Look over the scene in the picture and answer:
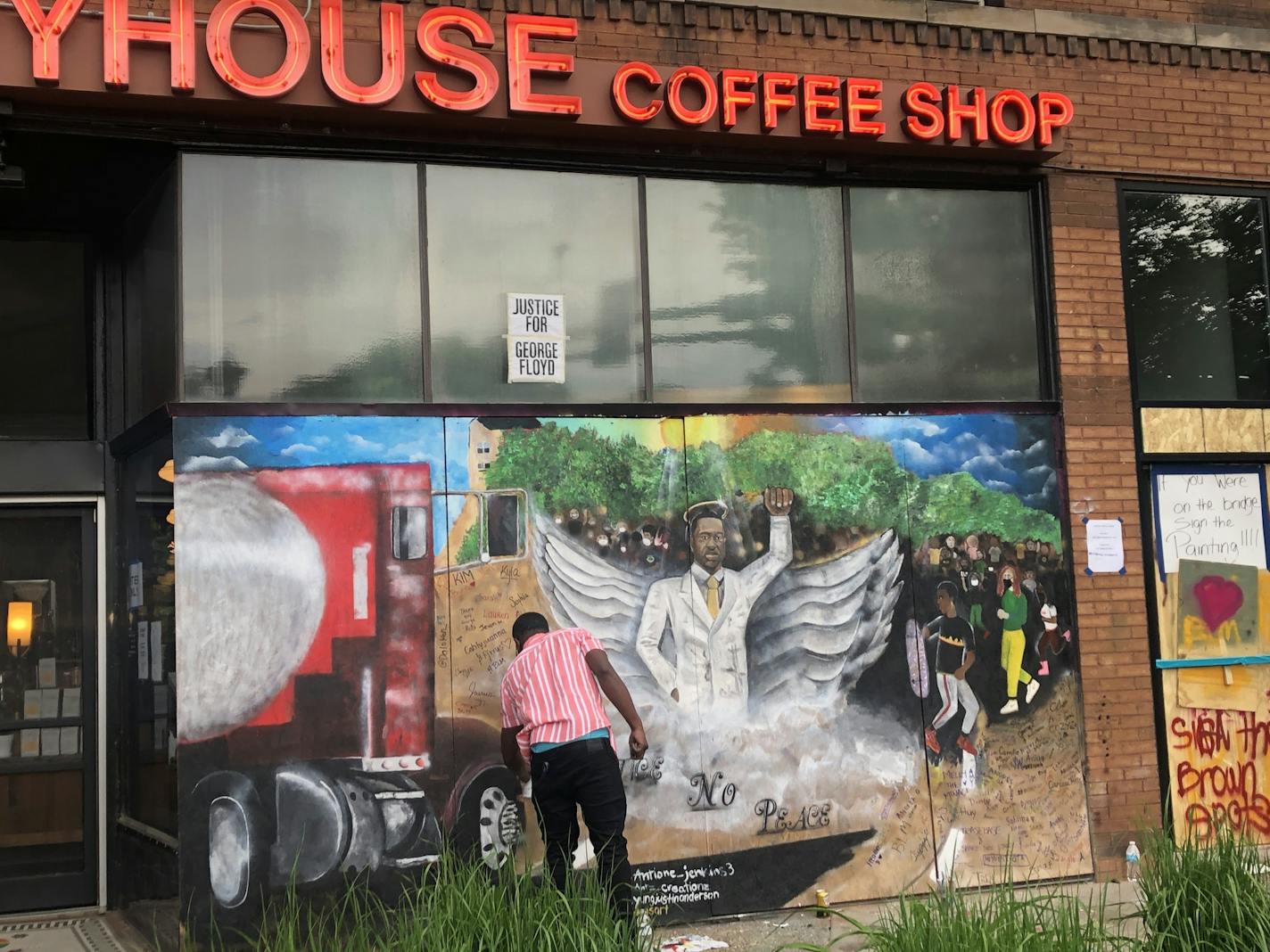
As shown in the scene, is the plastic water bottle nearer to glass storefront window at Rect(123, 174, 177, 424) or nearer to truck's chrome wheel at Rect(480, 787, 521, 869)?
truck's chrome wheel at Rect(480, 787, 521, 869)

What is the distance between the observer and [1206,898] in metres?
5.24

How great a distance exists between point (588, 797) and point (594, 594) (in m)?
1.52

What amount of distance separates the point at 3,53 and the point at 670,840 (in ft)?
18.1

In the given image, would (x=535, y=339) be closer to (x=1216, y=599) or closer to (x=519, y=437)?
(x=519, y=437)

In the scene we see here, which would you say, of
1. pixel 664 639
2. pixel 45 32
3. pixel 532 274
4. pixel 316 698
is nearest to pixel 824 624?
pixel 664 639

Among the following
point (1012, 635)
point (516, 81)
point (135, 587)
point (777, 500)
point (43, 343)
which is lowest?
point (1012, 635)

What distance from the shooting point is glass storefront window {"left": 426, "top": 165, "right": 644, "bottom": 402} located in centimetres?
771

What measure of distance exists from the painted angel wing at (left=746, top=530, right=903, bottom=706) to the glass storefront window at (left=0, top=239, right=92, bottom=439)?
4530 mm

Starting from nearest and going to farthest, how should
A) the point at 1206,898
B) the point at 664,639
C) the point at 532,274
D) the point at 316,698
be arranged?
the point at 1206,898 < the point at 316,698 < the point at 664,639 < the point at 532,274

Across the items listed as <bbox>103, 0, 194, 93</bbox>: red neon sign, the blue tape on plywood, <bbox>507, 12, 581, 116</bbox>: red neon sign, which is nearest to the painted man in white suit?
<bbox>507, 12, 581, 116</bbox>: red neon sign

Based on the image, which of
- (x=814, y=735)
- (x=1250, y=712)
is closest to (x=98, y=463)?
(x=814, y=735)

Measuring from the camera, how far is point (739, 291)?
8297 millimetres

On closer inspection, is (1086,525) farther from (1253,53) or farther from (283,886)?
(283,886)

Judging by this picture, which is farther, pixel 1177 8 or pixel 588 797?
pixel 1177 8
